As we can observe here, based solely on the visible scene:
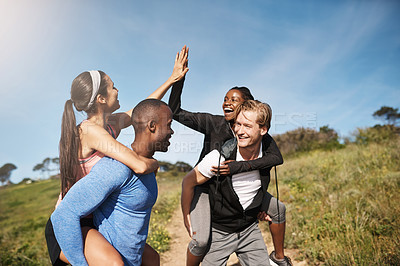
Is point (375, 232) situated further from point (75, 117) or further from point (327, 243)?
point (75, 117)

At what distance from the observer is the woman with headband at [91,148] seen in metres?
1.64

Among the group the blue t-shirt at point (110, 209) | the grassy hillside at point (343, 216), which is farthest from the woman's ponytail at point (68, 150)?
the grassy hillside at point (343, 216)

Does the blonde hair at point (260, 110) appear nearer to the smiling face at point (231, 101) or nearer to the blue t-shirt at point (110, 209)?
the smiling face at point (231, 101)

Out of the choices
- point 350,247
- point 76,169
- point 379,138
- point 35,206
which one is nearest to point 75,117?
point 76,169

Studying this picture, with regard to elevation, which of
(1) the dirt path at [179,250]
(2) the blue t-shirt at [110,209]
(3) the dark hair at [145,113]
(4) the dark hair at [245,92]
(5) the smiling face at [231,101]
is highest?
(4) the dark hair at [245,92]

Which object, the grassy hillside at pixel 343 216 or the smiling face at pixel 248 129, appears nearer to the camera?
the smiling face at pixel 248 129

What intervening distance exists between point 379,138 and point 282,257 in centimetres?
1168

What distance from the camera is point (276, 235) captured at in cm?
291

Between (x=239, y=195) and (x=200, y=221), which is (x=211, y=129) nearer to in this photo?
(x=239, y=195)

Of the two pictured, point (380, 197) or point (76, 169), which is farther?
point (380, 197)

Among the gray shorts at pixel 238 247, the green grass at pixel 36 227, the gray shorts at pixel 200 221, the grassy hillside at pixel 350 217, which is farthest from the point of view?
the green grass at pixel 36 227

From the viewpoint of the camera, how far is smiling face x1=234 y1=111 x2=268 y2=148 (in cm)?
245

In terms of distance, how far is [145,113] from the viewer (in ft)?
5.79

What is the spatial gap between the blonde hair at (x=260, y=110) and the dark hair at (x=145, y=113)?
0.99 metres
